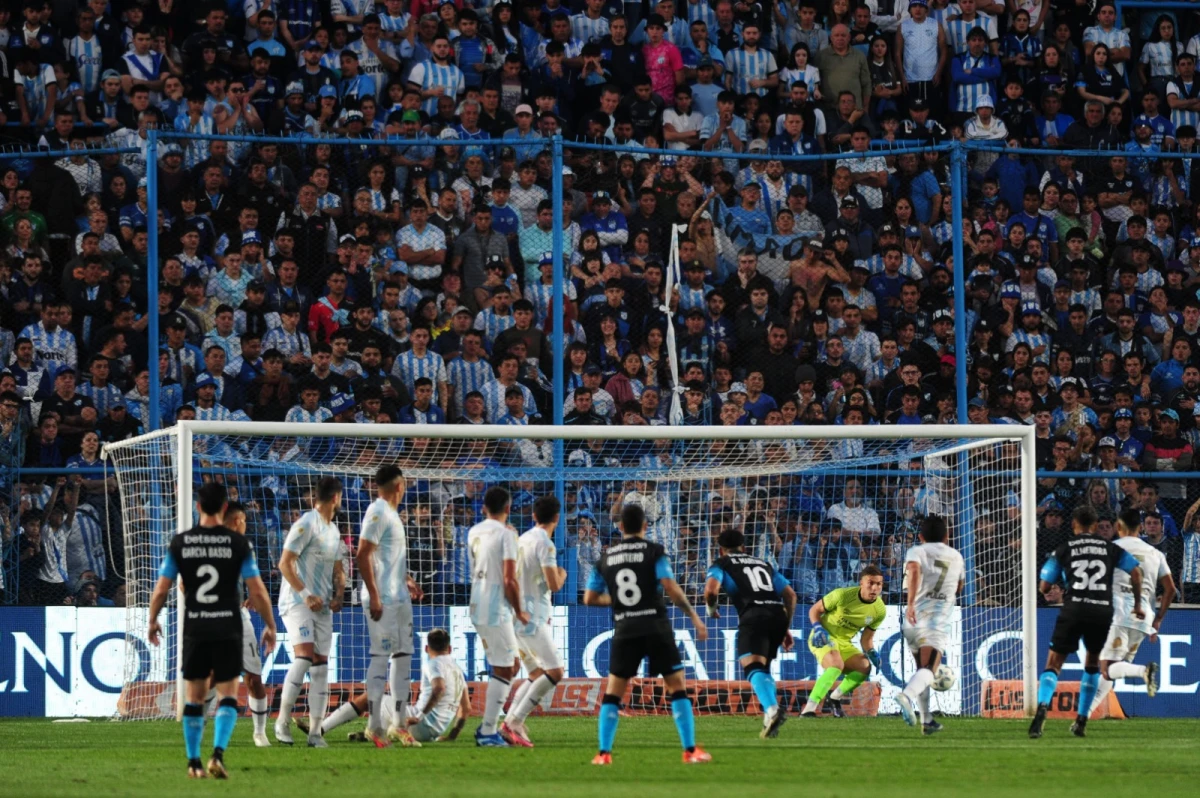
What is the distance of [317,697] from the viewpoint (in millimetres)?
15117

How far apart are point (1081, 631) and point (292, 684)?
6.42 meters

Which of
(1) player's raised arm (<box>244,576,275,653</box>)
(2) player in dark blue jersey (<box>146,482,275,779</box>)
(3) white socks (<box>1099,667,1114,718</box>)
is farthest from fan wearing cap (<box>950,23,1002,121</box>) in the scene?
(2) player in dark blue jersey (<box>146,482,275,779</box>)

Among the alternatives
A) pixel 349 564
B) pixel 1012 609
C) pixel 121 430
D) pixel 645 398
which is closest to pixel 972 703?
pixel 1012 609

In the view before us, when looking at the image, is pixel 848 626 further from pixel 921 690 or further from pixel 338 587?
pixel 338 587

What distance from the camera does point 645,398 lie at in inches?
819

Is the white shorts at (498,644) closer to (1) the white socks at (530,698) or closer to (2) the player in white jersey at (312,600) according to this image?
(1) the white socks at (530,698)

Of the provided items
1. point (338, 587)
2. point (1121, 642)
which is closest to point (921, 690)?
point (1121, 642)

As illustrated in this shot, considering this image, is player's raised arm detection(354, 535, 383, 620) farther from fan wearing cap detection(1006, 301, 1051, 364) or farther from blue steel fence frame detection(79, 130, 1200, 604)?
fan wearing cap detection(1006, 301, 1051, 364)

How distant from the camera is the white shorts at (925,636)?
17047 millimetres

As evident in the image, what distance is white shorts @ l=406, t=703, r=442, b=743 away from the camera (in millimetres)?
15633

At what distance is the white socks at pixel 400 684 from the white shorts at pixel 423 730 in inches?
9.8

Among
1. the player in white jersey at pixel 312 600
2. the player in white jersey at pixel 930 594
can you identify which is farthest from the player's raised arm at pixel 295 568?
the player in white jersey at pixel 930 594

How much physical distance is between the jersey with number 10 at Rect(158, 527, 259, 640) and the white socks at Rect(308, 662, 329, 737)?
2.63 metres

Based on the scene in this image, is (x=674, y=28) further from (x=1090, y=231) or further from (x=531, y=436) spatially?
(x=531, y=436)
